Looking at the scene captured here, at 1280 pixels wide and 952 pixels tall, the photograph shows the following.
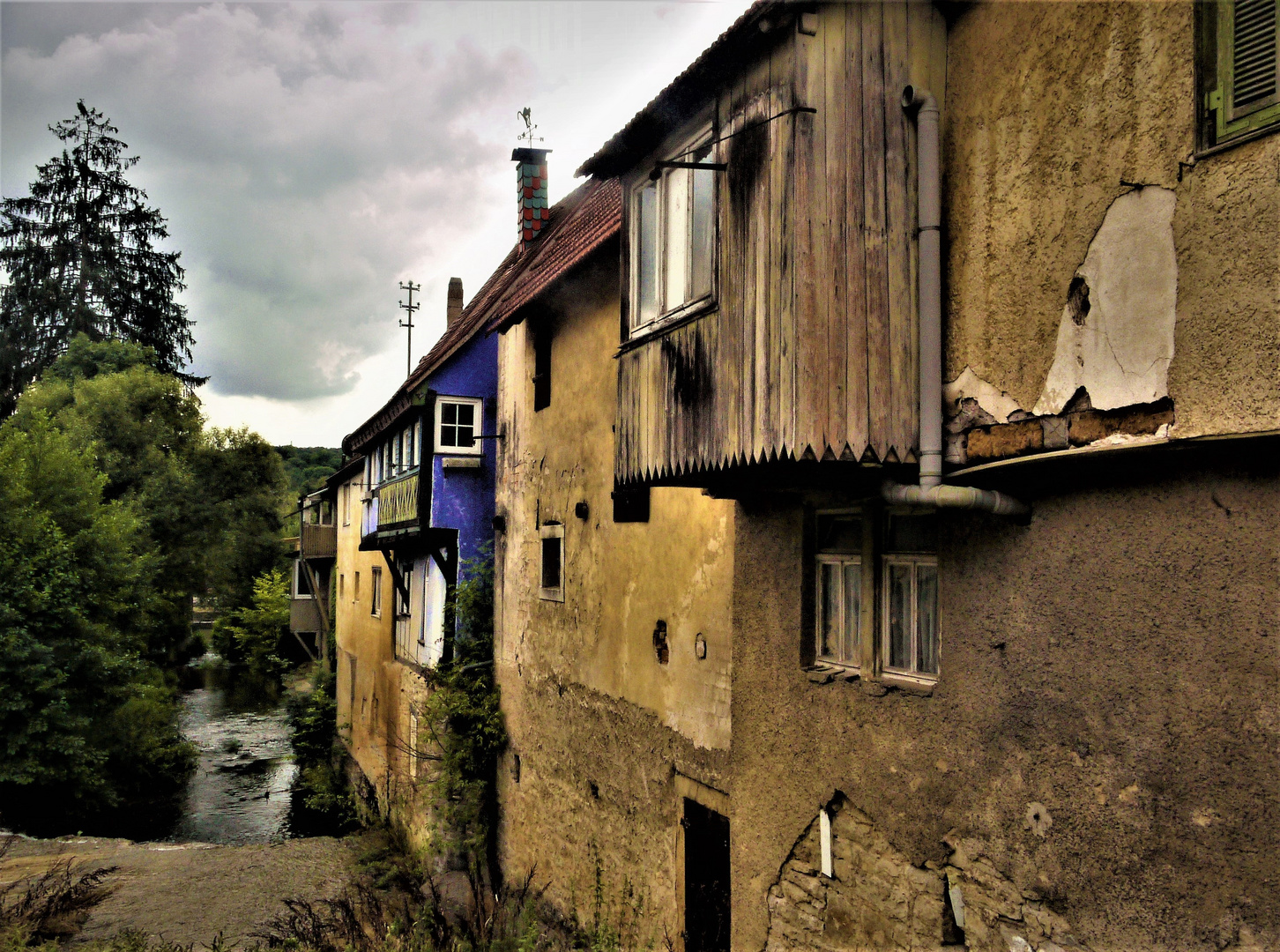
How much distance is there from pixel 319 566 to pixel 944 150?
2987cm

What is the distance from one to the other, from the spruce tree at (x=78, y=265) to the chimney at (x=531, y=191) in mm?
19495

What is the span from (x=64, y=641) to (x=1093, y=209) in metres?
18.7

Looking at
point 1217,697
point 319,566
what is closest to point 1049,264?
point 1217,697

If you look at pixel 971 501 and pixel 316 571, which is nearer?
pixel 971 501

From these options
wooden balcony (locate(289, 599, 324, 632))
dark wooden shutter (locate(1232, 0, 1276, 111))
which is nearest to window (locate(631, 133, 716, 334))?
dark wooden shutter (locate(1232, 0, 1276, 111))

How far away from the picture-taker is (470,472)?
42.1ft

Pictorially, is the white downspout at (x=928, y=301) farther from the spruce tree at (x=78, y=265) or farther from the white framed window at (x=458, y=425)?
the spruce tree at (x=78, y=265)

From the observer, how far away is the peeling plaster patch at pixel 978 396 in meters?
3.78

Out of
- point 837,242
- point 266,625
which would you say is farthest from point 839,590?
Result: point 266,625

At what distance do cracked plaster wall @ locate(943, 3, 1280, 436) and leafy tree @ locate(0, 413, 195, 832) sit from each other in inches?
685

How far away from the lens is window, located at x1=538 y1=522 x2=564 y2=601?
961 cm

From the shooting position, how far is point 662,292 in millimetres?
5422

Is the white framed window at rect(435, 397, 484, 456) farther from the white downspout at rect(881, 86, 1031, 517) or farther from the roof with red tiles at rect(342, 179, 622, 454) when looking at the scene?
the white downspout at rect(881, 86, 1031, 517)

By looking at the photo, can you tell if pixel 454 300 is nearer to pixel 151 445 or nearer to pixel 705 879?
pixel 151 445
